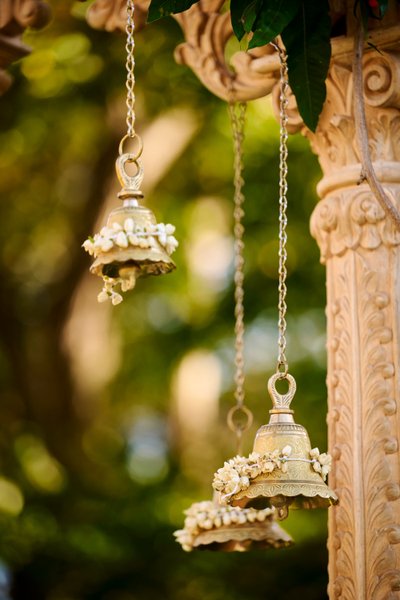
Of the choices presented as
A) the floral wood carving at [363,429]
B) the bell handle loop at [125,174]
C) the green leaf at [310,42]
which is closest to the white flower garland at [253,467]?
the floral wood carving at [363,429]

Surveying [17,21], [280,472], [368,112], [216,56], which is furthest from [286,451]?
[17,21]

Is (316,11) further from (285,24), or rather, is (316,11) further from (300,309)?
(300,309)

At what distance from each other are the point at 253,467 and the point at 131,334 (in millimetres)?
8245

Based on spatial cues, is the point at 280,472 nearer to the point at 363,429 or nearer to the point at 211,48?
the point at 363,429

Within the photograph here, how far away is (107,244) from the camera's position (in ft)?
16.7

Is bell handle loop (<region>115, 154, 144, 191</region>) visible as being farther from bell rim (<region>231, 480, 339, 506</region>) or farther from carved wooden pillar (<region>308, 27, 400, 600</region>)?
bell rim (<region>231, 480, 339, 506</region>)

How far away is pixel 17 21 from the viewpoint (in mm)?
6566

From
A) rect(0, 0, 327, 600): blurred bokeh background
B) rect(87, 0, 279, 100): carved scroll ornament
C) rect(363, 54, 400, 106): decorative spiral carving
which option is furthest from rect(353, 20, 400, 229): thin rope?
rect(0, 0, 327, 600): blurred bokeh background

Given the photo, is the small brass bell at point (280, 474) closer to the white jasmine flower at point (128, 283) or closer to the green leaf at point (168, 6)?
the white jasmine flower at point (128, 283)

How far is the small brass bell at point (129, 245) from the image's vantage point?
510 cm

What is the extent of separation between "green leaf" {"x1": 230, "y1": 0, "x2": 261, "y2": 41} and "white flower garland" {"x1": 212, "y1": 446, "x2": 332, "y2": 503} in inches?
60.9

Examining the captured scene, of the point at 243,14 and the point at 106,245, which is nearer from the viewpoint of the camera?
the point at 106,245

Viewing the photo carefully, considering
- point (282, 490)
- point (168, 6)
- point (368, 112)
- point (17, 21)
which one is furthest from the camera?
point (17, 21)

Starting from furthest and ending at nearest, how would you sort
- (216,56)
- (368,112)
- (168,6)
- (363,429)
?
1. (216,56)
2. (368,112)
3. (363,429)
4. (168,6)
